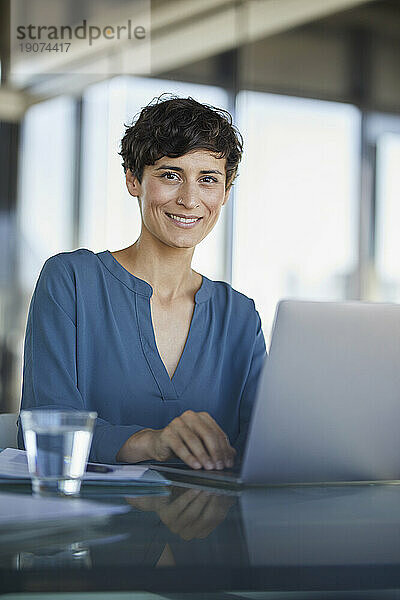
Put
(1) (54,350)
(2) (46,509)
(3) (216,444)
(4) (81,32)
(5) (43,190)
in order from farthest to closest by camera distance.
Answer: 1. (4) (81,32)
2. (5) (43,190)
3. (1) (54,350)
4. (3) (216,444)
5. (2) (46,509)

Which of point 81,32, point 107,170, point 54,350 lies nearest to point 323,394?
point 54,350

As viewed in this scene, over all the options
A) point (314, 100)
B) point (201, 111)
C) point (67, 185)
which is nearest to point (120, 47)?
point (67, 185)

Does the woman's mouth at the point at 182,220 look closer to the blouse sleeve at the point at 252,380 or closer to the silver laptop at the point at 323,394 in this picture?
the blouse sleeve at the point at 252,380

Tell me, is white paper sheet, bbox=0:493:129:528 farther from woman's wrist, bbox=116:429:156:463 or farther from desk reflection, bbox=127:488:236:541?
woman's wrist, bbox=116:429:156:463

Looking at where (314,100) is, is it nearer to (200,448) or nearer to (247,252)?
(247,252)

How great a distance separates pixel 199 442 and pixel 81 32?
294cm

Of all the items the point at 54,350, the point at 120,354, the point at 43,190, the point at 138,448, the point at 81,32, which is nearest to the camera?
the point at 138,448

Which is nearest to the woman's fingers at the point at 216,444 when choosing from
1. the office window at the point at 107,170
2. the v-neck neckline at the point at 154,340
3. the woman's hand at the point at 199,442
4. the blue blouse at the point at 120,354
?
the woman's hand at the point at 199,442

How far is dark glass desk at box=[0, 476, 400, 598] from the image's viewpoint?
60cm

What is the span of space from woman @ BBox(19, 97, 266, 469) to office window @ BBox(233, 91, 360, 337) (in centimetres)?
180

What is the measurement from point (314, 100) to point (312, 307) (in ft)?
9.93

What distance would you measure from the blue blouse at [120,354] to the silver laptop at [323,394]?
0.44m

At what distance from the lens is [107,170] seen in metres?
3.53

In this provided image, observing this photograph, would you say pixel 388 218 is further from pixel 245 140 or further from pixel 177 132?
pixel 177 132
